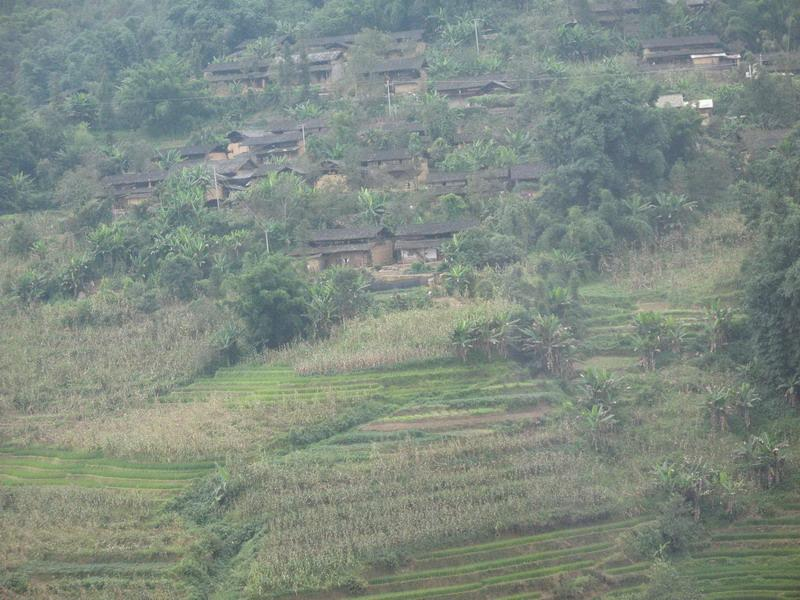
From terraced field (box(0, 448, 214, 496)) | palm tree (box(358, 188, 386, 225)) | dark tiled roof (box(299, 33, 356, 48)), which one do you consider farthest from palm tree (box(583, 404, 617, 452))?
dark tiled roof (box(299, 33, 356, 48))

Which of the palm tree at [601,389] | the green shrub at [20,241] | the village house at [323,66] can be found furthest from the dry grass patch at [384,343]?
the village house at [323,66]

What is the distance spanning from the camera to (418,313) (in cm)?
3628

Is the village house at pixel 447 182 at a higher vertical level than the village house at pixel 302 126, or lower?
lower

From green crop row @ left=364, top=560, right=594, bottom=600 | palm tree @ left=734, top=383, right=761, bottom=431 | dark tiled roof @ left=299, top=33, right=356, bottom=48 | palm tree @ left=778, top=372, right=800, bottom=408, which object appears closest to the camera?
green crop row @ left=364, top=560, right=594, bottom=600

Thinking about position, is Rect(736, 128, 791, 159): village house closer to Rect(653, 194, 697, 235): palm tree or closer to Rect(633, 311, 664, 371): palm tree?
Rect(653, 194, 697, 235): palm tree

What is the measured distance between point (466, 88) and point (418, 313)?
59.8 ft

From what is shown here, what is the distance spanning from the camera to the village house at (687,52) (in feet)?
168

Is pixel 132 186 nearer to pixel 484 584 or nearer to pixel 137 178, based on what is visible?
pixel 137 178

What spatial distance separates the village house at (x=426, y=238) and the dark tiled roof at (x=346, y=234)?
73 cm

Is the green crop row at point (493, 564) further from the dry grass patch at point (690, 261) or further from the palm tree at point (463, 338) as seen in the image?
the dry grass patch at point (690, 261)

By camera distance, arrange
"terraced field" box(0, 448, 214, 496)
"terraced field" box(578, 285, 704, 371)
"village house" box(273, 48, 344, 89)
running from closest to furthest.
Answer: "terraced field" box(0, 448, 214, 496)
"terraced field" box(578, 285, 704, 371)
"village house" box(273, 48, 344, 89)

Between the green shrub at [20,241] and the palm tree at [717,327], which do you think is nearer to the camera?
the palm tree at [717,327]

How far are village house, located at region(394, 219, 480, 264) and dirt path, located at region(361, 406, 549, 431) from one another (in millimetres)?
10766

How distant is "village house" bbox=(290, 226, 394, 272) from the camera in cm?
4150
